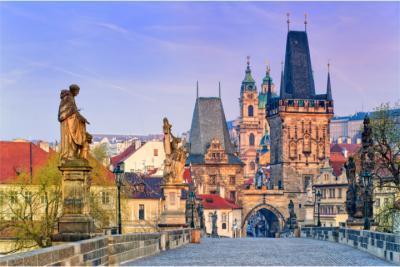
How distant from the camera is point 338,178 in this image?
137 meters

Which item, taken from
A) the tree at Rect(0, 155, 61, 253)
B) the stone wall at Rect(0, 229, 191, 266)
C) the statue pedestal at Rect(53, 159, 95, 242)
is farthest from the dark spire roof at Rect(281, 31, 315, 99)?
the statue pedestal at Rect(53, 159, 95, 242)

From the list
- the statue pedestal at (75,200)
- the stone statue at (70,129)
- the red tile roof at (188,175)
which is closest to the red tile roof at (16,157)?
the red tile roof at (188,175)

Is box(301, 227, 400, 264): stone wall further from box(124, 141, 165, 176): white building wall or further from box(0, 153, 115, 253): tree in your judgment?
box(124, 141, 165, 176): white building wall

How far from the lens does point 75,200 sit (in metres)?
21.3

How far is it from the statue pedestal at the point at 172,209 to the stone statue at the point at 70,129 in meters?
20.4

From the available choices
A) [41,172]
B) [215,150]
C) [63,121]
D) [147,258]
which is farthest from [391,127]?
[215,150]

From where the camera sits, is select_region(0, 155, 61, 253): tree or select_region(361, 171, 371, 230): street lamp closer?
select_region(361, 171, 371, 230): street lamp

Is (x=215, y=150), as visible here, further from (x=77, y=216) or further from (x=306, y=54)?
(x=77, y=216)

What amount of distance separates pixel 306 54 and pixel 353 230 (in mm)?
120428

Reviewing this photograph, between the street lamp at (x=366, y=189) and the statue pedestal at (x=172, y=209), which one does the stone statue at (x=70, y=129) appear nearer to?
the street lamp at (x=366, y=189)

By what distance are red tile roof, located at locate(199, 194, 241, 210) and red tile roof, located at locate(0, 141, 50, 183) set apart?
170 feet

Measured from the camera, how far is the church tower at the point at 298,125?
492ft

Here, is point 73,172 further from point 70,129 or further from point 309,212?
point 309,212

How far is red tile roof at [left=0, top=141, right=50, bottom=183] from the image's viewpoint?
7931cm
